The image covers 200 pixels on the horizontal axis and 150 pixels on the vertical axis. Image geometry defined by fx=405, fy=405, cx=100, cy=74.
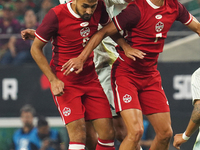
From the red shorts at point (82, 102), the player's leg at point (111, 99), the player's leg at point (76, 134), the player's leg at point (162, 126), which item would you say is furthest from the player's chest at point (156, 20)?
the player's leg at point (76, 134)

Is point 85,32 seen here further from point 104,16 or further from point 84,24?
point 104,16

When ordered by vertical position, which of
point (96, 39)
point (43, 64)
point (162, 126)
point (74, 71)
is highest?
point (96, 39)

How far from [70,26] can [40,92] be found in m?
3.56

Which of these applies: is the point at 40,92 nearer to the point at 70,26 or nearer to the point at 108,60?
the point at 108,60

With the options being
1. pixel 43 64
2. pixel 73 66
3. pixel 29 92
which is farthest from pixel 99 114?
pixel 29 92

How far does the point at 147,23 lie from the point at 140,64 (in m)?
0.44

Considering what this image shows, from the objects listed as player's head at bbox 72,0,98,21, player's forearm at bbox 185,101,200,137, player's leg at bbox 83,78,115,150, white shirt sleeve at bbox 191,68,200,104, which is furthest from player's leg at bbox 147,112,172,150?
player's head at bbox 72,0,98,21

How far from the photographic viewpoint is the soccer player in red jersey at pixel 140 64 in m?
3.96

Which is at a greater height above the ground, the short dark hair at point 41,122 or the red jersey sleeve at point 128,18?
the red jersey sleeve at point 128,18

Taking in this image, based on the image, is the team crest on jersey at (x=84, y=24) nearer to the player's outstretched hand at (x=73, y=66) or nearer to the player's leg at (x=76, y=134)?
the player's outstretched hand at (x=73, y=66)

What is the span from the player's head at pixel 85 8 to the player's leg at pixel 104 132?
3.47ft

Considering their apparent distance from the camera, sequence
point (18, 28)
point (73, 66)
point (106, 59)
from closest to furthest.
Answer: point (73, 66) < point (106, 59) < point (18, 28)

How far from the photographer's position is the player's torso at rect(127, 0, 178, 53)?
3999 millimetres

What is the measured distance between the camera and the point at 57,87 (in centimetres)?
388
